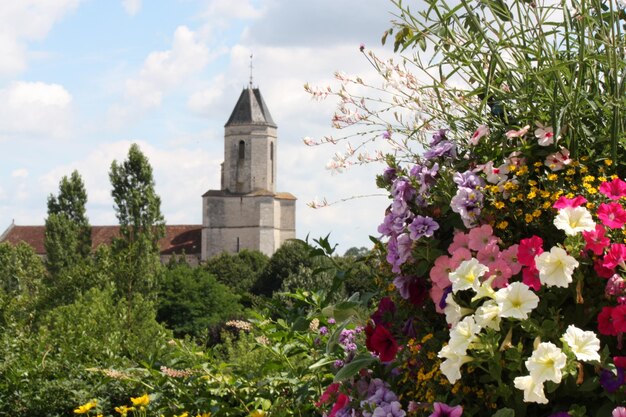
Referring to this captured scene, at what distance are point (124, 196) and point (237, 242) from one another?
35202mm

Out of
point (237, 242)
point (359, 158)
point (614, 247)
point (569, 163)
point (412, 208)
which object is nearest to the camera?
point (614, 247)

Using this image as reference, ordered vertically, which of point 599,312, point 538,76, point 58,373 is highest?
point 538,76

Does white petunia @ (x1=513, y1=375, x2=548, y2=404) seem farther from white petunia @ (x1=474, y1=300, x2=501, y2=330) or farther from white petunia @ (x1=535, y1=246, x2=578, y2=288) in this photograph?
white petunia @ (x1=535, y1=246, x2=578, y2=288)

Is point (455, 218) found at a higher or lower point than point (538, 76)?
lower

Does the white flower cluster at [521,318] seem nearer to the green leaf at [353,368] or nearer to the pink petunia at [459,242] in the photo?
the pink petunia at [459,242]

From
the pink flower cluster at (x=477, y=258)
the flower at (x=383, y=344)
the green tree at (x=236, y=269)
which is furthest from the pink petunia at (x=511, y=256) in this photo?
the green tree at (x=236, y=269)

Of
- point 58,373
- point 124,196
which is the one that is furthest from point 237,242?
point 58,373

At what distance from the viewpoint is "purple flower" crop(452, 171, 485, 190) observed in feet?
9.81

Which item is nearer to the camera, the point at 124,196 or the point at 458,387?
the point at 458,387

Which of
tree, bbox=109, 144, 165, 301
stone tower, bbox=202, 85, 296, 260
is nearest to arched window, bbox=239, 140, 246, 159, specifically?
stone tower, bbox=202, 85, 296, 260

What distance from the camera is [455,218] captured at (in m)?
3.07

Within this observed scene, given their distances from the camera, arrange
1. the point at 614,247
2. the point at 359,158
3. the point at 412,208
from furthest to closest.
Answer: the point at 359,158, the point at 412,208, the point at 614,247

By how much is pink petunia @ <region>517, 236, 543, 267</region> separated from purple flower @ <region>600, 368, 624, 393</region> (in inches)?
13.4

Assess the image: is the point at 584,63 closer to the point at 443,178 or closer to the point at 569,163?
the point at 569,163
